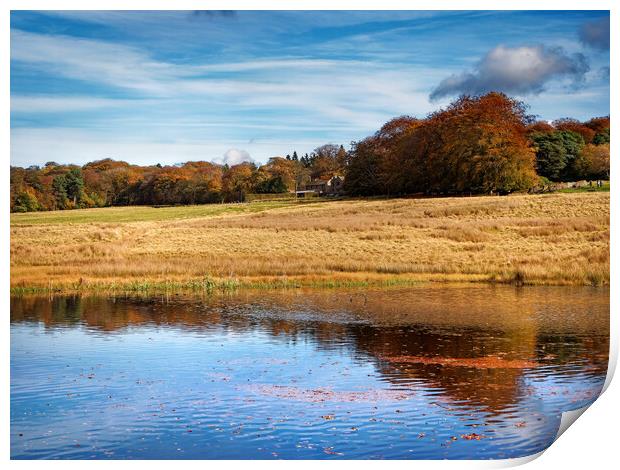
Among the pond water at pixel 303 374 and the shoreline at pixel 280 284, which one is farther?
the shoreline at pixel 280 284

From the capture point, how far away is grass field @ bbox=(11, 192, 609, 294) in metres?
14.2

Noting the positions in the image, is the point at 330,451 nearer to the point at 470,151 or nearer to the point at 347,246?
the point at 470,151

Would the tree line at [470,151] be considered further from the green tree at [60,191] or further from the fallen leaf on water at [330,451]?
the fallen leaf on water at [330,451]

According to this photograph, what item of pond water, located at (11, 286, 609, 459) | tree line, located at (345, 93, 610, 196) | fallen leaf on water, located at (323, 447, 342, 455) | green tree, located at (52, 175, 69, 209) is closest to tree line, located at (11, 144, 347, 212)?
green tree, located at (52, 175, 69, 209)

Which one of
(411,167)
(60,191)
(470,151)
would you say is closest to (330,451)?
(60,191)

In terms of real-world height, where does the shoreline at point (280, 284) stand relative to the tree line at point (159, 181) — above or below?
below

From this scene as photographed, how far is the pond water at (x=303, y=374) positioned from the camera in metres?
7.37

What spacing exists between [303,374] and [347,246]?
6222 mm

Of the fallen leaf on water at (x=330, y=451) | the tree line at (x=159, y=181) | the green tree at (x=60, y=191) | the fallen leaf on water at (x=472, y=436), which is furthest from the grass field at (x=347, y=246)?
the fallen leaf on water at (x=472, y=436)

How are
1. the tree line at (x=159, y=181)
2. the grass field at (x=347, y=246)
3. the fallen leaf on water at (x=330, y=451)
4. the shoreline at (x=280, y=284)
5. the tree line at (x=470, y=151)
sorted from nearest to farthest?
the fallen leaf on water at (x=330, y=451)
the tree line at (x=159, y=181)
the tree line at (x=470, y=151)
the grass field at (x=347, y=246)
the shoreline at (x=280, y=284)

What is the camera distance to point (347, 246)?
15.5m

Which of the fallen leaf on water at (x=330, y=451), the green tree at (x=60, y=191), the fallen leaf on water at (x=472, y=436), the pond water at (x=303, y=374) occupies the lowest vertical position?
the fallen leaf on water at (x=330, y=451)

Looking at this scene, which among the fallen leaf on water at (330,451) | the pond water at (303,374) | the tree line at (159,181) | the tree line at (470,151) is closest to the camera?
the fallen leaf on water at (330,451)

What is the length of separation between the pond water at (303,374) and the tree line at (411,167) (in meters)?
2.05
